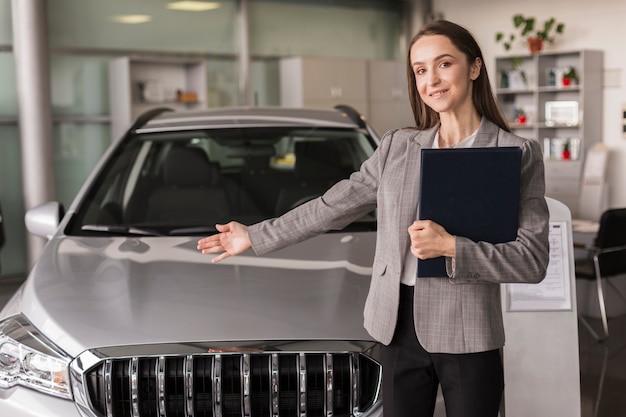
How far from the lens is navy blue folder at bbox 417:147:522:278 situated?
1.63 meters

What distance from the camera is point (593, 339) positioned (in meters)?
5.23

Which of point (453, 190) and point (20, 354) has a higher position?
point (453, 190)

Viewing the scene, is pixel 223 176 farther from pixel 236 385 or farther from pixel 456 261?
pixel 456 261

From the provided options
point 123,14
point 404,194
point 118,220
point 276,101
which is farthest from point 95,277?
point 276,101

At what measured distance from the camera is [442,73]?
1.74m

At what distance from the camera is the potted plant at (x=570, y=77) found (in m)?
9.14

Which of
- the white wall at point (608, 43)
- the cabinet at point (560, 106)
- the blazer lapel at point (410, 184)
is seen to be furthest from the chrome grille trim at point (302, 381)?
the white wall at point (608, 43)

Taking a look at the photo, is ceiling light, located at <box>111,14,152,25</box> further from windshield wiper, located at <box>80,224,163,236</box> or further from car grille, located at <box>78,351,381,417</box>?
car grille, located at <box>78,351,381,417</box>

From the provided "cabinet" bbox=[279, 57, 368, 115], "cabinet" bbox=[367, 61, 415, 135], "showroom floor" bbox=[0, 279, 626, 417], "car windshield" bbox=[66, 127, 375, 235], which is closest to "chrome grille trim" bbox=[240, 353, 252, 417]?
"car windshield" bbox=[66, 127, 375, 235]

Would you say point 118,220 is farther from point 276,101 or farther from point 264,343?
point 276,101

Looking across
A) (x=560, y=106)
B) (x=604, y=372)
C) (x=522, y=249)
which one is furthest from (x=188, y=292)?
(x=560, y=106)

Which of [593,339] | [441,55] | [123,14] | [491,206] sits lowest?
[593,339]

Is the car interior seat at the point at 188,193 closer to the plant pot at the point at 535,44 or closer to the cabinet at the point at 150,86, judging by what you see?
the cabinet at the point at 150,86

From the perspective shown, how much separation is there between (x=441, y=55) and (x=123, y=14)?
285 inches
